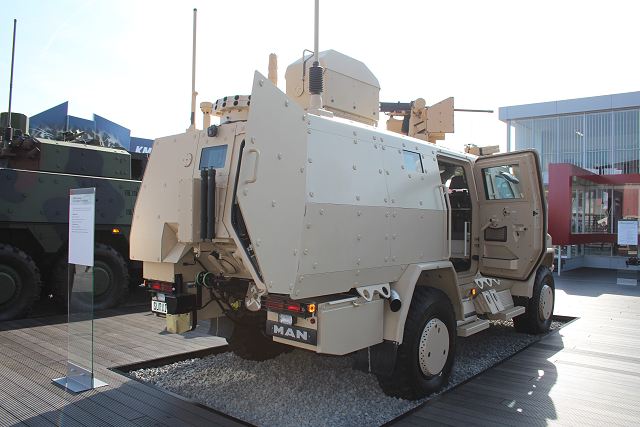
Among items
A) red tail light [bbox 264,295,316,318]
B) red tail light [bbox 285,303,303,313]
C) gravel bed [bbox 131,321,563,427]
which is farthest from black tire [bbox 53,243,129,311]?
red tail light [bbox 285,303,303,313]

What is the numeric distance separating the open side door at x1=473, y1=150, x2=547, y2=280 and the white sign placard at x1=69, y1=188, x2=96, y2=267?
13.5ft

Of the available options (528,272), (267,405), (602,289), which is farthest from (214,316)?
(602,289)

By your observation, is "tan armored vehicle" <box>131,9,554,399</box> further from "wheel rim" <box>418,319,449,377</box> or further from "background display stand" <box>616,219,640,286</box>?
"background display stand" <box>616,219,640,286</box>

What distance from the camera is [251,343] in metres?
5.29

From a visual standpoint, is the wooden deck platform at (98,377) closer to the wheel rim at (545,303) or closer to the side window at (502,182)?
the side window at (502,182)

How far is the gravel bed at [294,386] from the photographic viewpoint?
13.1 feet

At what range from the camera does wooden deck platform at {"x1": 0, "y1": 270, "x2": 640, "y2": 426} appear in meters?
3.89

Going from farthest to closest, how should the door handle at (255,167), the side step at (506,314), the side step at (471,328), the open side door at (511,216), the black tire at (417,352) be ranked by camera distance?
the open side door at (511,216)
the side step at (506,314)
the side step at (471,328)
the black tire at (417,352)
the door handle at (255,167)

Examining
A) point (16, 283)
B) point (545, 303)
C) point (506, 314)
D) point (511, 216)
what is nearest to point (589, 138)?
point (545, 303)

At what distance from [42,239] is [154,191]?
15.0ft

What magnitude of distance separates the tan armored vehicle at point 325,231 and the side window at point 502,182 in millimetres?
110

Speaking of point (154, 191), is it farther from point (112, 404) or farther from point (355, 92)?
point (355, 92)

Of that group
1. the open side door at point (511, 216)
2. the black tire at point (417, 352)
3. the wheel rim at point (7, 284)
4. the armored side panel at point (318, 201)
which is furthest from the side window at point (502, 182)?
the wheel rim at point (7, 284)

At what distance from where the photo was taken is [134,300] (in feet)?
31.5
